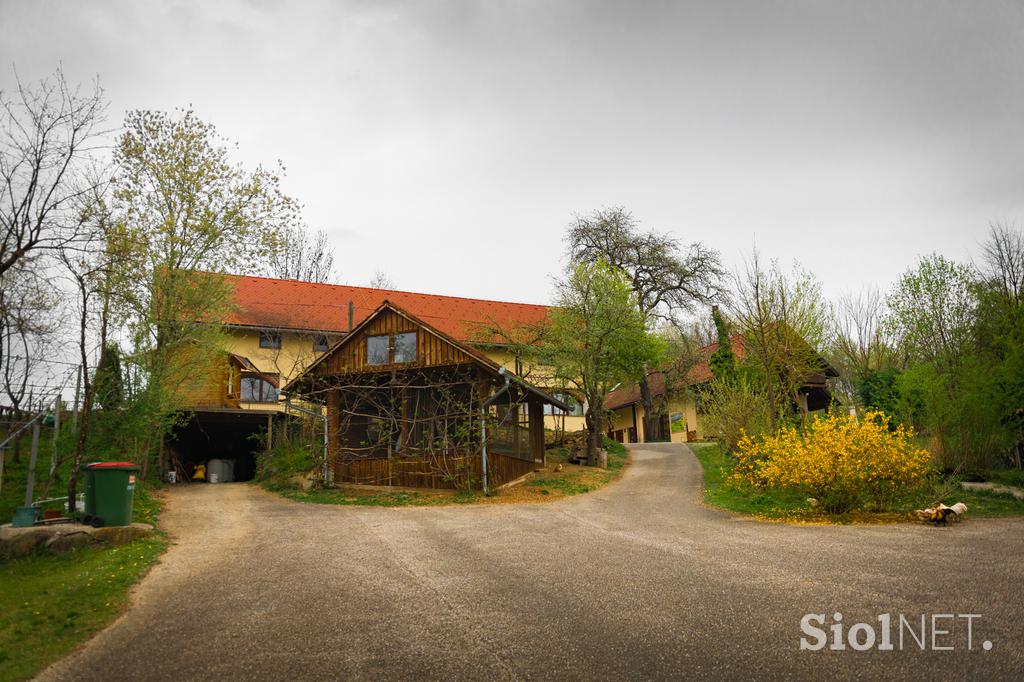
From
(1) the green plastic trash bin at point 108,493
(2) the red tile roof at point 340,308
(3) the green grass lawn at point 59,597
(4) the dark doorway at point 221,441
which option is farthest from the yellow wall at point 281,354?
(3) the green grass lawn at point 59,597

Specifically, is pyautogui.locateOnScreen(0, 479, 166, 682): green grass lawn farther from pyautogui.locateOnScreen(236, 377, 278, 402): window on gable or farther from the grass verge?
pyautogui.locateOnScreen(236, 377, 278, 402): window on gable

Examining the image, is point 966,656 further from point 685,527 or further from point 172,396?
point 172,396

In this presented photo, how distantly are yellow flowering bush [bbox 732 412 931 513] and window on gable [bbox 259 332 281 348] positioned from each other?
22976 millimetres

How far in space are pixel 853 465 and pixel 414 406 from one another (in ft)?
43.1

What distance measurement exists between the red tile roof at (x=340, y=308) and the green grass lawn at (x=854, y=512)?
46.7ft

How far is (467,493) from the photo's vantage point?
1909 centimetres

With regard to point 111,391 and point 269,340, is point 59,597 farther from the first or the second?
point 269,340

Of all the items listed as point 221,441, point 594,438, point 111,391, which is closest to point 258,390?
point 221,441

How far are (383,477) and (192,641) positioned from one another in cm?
1438

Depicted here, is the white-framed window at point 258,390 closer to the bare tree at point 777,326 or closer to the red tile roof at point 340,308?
the red tile roof at point 340,308

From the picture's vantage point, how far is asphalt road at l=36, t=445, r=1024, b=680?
568cm

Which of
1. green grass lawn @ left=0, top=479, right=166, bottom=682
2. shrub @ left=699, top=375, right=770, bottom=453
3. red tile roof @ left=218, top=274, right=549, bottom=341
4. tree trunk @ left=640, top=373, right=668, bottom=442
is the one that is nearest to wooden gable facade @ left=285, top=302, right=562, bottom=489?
shrub @ left=699, top=375, right=770, bottom=453

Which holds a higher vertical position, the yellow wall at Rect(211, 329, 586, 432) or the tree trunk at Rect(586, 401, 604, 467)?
the yellow wall at Rect(211, 329, 586, 432)

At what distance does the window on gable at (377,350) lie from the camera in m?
21.3
